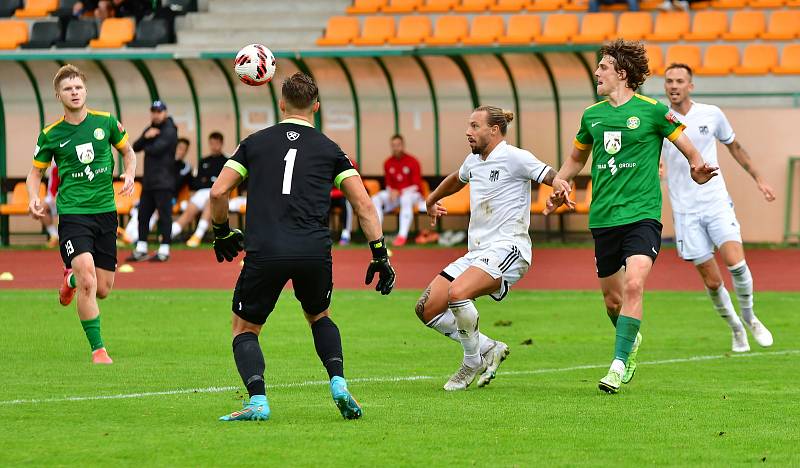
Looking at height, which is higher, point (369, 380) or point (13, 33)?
point (13, 33)

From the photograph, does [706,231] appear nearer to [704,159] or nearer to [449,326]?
[704,159]

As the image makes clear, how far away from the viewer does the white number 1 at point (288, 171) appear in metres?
7.54

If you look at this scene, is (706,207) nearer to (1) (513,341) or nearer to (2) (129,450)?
(1) (513,341)

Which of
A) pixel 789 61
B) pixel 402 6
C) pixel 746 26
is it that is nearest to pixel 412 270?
pixel 789 61

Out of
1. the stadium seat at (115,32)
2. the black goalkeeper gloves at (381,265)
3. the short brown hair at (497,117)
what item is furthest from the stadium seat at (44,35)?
the black goalkeeper gloves at (381,265)

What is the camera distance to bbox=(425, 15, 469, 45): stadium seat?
26688 mm

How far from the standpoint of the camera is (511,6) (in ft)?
90.2

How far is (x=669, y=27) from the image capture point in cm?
2575

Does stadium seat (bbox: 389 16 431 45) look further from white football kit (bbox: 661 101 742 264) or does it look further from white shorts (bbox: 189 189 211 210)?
white football kit (bbox: 661 101 742 264)

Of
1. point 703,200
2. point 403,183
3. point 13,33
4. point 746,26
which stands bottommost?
point 403,183

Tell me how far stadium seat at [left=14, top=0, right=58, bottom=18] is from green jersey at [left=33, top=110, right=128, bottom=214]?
67.5 feet

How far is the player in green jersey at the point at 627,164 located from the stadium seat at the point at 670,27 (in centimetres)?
1639

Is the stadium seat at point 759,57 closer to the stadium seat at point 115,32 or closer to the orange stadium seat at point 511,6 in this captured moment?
the orange stadium seat at point 511,6

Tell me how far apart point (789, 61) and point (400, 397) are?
57.4ft
